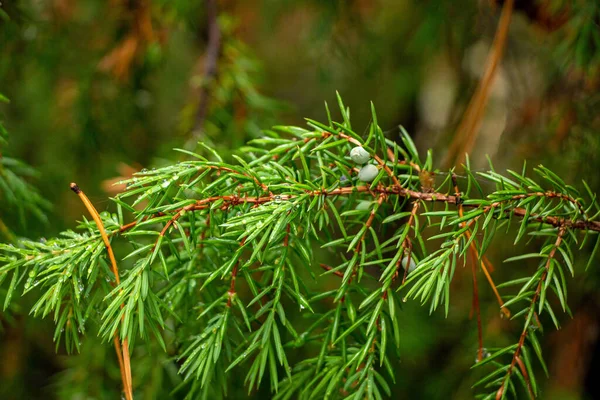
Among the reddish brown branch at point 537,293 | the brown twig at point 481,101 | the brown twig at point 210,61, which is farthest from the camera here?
the brown twig at point 210,61

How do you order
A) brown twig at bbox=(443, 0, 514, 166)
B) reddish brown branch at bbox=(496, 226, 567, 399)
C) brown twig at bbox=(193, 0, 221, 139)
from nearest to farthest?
reddish brown branch at bbox=(496, 226, 567, 399) < brown twig at bbox=(443, 0, 514, 166) < brown twig at bbox=(193, 0, 221, 139)

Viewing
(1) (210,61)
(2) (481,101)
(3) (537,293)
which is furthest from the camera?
(1) (210,61)

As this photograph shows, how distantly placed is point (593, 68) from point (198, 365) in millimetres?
836

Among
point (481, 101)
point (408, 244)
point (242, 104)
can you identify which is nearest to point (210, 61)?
point (242, 104)

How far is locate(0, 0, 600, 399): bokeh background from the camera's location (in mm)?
1024

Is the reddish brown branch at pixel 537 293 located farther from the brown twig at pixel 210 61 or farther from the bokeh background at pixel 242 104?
the brown twig at pixel 210 61

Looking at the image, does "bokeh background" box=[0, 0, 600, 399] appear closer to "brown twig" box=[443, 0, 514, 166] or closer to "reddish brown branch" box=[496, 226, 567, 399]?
"brown twig" box=[443, 0, 514, 166]

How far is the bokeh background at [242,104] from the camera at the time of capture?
3.36 ft

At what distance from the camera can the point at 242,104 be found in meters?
1.11

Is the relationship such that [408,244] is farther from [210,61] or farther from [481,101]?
[210,61]

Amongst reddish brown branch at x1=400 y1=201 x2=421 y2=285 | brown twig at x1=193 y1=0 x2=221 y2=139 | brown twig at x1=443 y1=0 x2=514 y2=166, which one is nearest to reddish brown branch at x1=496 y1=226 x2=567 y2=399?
reddish brown branch at x1=400 y1=201 x2=421 y2=285

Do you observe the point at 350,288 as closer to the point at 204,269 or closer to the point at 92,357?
the point at 204,269

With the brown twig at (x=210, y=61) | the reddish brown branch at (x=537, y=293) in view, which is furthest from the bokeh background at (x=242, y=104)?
the reddish brown branch at (x=537, y=293)

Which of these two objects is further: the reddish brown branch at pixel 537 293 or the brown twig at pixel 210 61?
the brown twig at pixel 210 61
